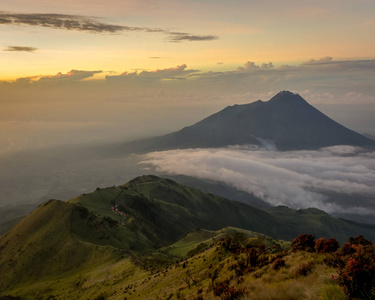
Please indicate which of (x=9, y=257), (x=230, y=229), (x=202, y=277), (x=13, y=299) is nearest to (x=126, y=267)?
(x=13, y=299)

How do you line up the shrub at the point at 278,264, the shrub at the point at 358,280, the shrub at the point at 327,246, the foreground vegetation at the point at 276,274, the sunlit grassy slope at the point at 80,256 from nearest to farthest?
the shrub at the point at 358,280 < the foreground vegetation at the point at 276,274 < the shrub at the point at 278,264 < the shrub at the point at 327,246 < the sunlit grassy slope at the point at 80,256

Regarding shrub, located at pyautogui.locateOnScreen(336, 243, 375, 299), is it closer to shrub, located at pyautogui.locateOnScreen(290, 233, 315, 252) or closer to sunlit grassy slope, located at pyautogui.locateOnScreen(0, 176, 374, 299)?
shrub, located at pyautogui.locateOnScreen(290, 233, 315, 252)

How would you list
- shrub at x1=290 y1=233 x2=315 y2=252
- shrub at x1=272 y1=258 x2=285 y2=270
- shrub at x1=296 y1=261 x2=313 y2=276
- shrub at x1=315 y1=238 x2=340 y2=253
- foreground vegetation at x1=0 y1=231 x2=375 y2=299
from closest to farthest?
foreground vegetation at x1=0 y1=231 x2=375 y2=299 → shrub at x1=296 y1=261 x2=313 y2=276 → shrub at x1=272 y1=258 x2=285 y2=270 → shrub at x1=315 y1=238 x2=340 y2=253 → shrub at x1=290 y1=233 x2=315 y2=252

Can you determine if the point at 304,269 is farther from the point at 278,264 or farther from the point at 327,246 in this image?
the point at 327,246

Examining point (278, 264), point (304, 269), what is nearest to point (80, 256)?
point (278, 264)

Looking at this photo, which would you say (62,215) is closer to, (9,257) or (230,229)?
(9,257)

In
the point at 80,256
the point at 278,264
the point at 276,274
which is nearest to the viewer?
the point at 276,274

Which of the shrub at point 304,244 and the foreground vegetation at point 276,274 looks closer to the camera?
the foreground vegetation at point 276,274

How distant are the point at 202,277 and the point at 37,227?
14079 cm

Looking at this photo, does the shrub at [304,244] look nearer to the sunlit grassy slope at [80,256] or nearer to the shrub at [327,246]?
the shrub at [327,246]

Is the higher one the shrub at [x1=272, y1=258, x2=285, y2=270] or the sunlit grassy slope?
the shrub at [x1=272, y1=258, x2=285, y2=270]

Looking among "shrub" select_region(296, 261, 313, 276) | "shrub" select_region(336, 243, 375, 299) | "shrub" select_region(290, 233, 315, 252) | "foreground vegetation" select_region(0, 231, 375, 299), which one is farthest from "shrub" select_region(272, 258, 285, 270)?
"shrub" select_region(336, 243, 375, 299)

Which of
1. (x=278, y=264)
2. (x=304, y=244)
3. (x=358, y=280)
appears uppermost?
(x=358, y=280)

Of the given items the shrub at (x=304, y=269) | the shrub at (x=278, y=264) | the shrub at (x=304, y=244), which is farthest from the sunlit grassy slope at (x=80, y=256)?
the shrub at (x=304, y=269)
